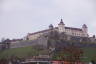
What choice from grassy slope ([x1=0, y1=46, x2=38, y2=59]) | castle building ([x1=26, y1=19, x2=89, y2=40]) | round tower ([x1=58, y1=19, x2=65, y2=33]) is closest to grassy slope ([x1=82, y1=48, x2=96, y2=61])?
grassy slope ([x1=0, y1=46, x2=38, y2=59])

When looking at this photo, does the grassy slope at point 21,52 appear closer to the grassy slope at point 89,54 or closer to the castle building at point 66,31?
the grassy slope at point 89,54

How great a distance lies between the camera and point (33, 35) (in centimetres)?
6912

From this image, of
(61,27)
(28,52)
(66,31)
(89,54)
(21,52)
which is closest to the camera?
(89,54)

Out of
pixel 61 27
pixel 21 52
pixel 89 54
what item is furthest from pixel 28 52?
pixel 61 27

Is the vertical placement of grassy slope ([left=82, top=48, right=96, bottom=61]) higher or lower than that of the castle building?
lower

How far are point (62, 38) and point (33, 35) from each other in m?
16.6

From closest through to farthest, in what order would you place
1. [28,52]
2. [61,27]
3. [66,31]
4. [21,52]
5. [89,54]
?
[89,54] → [28,52] → [21,52] → [66,31] → [61,27]

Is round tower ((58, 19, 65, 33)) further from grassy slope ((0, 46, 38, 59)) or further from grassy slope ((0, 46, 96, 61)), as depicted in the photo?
grassy slope ((0, 46, 96, 61))

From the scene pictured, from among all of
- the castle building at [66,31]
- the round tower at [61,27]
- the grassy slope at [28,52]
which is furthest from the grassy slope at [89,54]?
the round tower at [61,27]

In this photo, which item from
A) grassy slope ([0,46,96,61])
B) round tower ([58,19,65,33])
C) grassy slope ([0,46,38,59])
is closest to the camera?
grassy slope ([0,46,96,61])

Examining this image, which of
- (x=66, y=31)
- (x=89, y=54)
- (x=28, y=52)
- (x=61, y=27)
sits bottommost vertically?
(x=89, y=54)

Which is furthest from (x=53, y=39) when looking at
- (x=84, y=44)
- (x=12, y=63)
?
(x=12, y=63)

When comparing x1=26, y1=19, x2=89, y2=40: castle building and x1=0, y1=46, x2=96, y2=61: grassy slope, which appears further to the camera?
x1=26, y1=19, x2=89, y2=40: castle building

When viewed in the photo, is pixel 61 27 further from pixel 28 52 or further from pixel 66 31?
pixel 28 52
